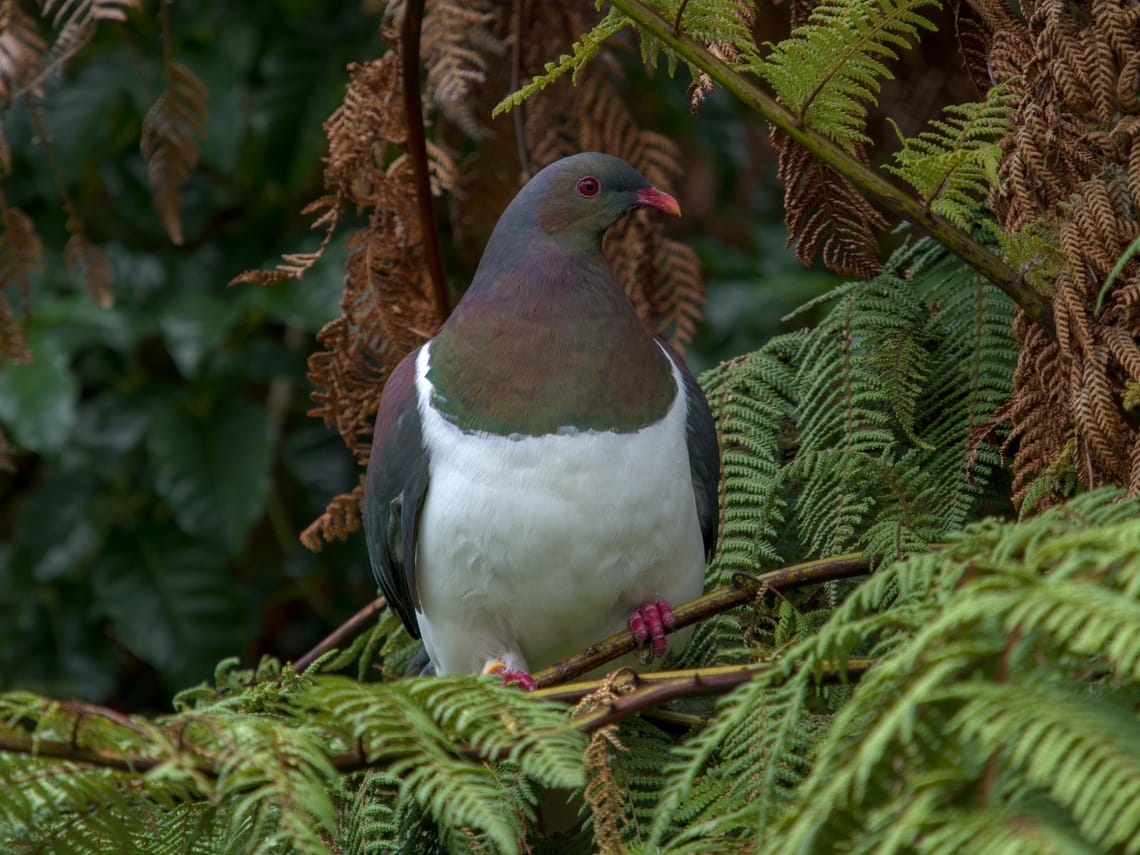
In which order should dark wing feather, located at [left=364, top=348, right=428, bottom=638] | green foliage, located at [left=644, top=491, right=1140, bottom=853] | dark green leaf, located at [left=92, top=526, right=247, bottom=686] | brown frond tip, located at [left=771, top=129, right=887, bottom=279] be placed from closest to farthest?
green foliage, located at [left=644, top=491, right=1140, bottom=853] → brown frond tip, located at [left=771, top=129, right=887, bottom=279] → dark wing feather, located at [left=364, top=348, right=428, bottom=638] → dark green leaf, located at [left=92, top=526, right=247, bottom=686]

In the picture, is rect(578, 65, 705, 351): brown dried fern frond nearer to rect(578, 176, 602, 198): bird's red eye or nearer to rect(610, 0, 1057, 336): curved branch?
rect(578, 176, 602, 198): bird's red eye

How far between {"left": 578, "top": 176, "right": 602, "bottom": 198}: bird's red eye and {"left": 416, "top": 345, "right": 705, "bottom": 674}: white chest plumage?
15.7 inches

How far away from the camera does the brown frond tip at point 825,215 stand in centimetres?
215

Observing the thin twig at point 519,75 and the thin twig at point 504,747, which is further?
the thin twig at point 519,75

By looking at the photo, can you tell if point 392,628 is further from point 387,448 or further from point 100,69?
point 100,69

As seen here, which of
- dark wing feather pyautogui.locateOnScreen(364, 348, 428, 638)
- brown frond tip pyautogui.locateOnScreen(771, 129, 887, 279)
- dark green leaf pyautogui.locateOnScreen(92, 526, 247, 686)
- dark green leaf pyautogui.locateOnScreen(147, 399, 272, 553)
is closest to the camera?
brown frond tip pyautogui.locateOnScreen(771, 129, 887, 279)

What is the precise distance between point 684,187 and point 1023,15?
2977 millimetres

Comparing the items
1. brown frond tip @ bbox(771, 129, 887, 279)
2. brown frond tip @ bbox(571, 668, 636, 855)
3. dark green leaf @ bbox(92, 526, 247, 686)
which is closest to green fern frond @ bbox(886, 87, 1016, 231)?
brown frond tip @ bbox(771, 129, 887, 279)

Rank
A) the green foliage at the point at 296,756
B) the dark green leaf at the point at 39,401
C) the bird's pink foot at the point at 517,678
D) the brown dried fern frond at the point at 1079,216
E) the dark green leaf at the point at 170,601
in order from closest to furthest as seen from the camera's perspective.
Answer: the green foliage at the point at 296,756
the brown dried fern frond at the point at 1079,216
the bird's pink foot at the point at 517,678
the dark green leaf at the point at 39,401
the dark green leaf at the point at 170,601

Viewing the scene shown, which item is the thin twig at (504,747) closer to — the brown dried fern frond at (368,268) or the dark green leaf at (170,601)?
the brown dried fern frond at (368,268)

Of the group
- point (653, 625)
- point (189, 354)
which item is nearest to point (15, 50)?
point (189, 354)

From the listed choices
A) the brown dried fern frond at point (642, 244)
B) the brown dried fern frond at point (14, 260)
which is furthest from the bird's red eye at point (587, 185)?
the brown dried fern frond at point (14, 260)

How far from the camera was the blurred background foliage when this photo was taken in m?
3.91

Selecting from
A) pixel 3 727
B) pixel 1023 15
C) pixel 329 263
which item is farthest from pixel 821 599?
pixel 329 263
